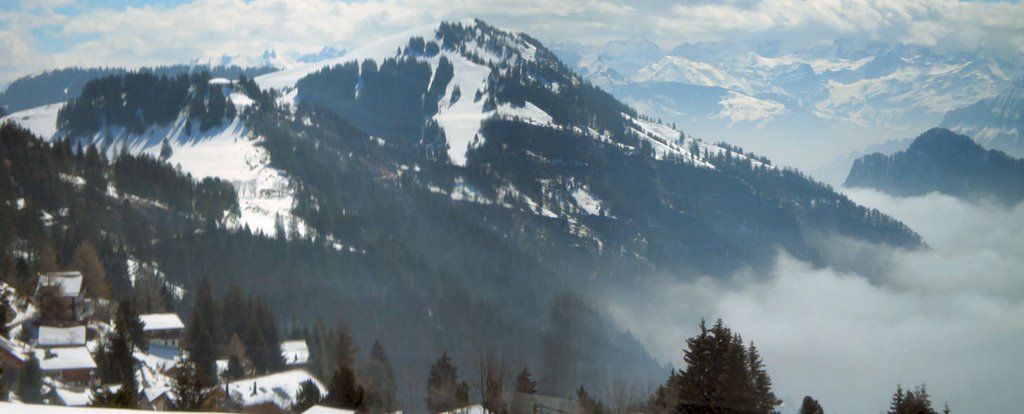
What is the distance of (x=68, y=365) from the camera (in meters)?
53.7

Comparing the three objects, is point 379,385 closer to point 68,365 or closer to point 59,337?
point 68,365

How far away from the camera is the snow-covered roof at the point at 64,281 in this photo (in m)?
65.7

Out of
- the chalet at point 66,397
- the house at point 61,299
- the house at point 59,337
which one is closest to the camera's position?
the chalet at point 66,397

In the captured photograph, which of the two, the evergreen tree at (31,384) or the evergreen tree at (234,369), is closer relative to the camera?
the evergreen tree at (31,384)

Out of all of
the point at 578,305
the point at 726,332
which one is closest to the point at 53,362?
the point at 726,332

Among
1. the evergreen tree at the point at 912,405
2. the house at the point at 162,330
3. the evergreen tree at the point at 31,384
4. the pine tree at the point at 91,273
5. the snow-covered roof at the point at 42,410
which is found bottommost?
the evergreen tree at the point at 912,405

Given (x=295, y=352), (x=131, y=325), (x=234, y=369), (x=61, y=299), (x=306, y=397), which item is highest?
(x=61, y=299)

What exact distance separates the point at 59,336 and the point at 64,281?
9519 millimetres

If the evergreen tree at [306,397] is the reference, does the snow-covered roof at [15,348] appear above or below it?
above

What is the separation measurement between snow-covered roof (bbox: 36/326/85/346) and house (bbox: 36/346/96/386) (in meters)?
1.23

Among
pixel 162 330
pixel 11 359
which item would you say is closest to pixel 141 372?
pixel 11 359

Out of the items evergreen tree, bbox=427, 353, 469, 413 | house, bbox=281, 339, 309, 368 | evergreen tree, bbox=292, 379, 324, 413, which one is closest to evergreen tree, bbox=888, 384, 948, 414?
evergreen tree, bbox=427, 353, 469, 413

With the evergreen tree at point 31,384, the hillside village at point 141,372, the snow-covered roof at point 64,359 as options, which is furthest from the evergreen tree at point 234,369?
the evergreen tree at point 31,384

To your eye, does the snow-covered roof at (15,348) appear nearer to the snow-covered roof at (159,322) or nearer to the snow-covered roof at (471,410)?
the snow-covered roof at (159,322)
